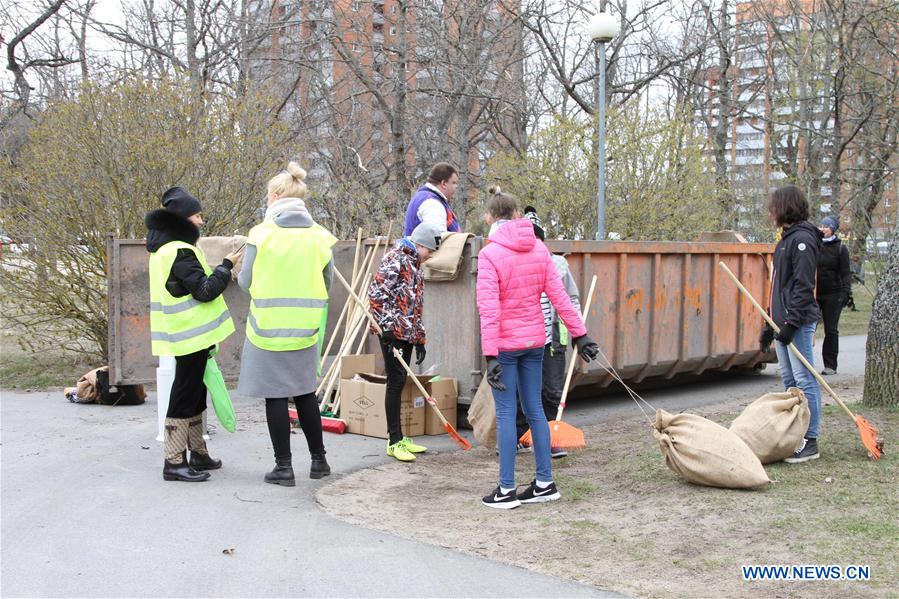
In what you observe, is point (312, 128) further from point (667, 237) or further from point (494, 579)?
point (494, 579)

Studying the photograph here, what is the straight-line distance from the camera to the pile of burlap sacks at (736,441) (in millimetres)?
5867

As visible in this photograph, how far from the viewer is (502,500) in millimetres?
5852

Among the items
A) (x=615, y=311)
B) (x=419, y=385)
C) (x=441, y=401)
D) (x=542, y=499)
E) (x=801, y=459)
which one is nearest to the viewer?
(x=542, y=499)

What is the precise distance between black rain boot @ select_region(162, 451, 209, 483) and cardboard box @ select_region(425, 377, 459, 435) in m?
2.39

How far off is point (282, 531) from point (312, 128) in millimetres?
19626

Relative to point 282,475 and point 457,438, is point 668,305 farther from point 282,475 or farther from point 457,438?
point 282,475

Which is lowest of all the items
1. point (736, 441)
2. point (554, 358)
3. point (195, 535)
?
point (195, 535)

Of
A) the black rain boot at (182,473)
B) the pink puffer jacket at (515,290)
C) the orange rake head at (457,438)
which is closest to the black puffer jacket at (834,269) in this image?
the orange rake head at (457,438)

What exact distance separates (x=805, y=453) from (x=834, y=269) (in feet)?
19.4

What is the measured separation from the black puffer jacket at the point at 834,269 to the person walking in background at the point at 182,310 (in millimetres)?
8280

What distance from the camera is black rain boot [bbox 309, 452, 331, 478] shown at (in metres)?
6.64

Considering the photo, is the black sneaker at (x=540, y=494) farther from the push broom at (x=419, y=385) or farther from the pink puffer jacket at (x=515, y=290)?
the push broom at (x=419, y=385)

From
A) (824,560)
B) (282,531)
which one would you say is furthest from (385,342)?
(824,560)

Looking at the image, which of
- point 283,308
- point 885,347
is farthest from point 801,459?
point 283,308
